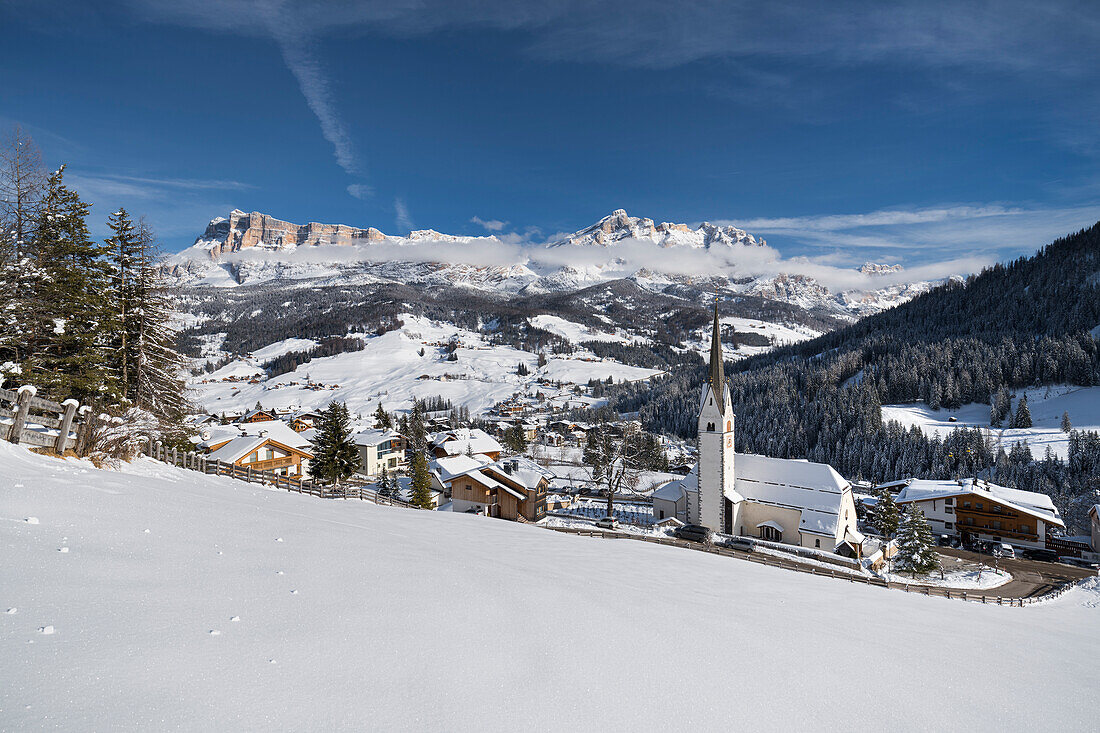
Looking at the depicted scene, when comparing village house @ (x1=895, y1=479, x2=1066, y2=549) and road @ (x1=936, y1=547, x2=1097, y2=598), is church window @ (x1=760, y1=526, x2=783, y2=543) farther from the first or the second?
village house @ (x1=895, y1=479, x2=1066, y2=549)

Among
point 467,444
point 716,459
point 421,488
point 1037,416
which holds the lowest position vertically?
point 421,488

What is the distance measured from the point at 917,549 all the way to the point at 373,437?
5691 cm

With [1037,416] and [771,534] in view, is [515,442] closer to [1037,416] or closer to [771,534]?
[771,534]

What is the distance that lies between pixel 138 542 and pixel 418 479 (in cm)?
2812

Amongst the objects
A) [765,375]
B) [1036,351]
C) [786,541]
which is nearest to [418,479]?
[786,541]

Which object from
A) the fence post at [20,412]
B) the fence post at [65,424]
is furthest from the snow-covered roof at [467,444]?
the fence post at [20,412]

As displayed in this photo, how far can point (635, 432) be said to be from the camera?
9331 centimetres

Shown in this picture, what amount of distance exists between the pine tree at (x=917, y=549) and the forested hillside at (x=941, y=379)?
36584mm

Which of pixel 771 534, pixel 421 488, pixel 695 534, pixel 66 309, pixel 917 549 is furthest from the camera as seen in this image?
pixel 771 534

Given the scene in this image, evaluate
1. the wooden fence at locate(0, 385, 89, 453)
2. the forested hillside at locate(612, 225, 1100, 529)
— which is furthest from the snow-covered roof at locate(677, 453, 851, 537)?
the forested hillside at locate(612, 225, 1100, 529)

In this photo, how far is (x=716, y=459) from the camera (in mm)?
36688

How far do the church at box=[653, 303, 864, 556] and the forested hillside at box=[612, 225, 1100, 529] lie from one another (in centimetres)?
3693

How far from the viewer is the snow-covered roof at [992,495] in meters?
42.3

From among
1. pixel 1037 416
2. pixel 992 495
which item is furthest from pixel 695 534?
pixel 1037 416
